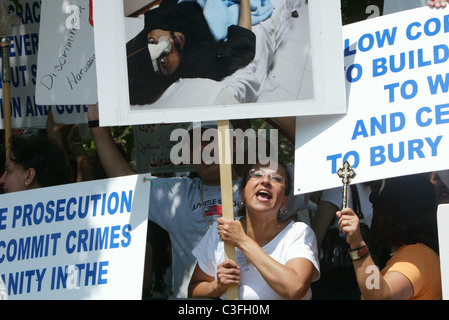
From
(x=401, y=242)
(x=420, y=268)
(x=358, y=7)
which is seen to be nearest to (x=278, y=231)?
(x=401, y=242)

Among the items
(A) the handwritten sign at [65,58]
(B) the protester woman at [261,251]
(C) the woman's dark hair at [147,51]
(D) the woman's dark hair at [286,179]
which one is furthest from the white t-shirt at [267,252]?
(A) the handwritten sign at [65,58]

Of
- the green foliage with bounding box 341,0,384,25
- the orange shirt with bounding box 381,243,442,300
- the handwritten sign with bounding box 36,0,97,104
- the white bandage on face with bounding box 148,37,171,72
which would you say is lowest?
the orange shirt with bounding box 381,243,442,300

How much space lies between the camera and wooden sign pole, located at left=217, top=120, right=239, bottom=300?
4215 millimetres

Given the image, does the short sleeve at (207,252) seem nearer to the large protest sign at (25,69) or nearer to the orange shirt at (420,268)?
the orange shirt at (420,268)

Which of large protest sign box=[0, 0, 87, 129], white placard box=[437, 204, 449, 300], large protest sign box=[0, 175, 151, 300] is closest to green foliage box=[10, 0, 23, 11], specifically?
large protest sign box=[0, 0, 87, 129]

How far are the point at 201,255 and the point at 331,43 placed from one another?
1.32m

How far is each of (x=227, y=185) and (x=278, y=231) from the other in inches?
15.7

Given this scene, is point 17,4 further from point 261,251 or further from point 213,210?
point 261,251

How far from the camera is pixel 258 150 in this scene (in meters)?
4.73

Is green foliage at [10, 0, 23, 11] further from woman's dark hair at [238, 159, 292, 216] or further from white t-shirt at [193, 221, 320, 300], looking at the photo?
white t-shirt at [193, 221, 320, 300]

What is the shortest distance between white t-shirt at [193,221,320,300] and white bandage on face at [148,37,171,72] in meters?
0.98

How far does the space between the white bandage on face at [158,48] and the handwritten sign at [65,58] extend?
93 centimetres

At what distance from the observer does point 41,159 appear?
5039mm

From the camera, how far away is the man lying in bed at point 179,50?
4258mm
